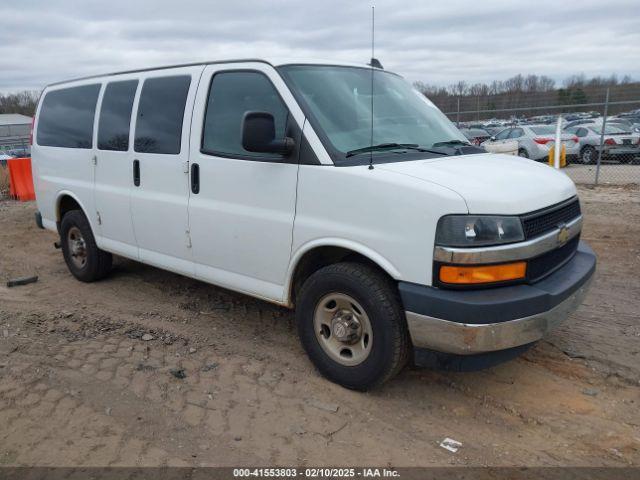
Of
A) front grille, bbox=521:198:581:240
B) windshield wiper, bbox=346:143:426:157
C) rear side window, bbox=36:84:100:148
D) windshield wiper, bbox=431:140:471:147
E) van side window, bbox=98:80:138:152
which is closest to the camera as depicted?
front grille, bbox=521:198:581:240

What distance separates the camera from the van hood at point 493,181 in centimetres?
310

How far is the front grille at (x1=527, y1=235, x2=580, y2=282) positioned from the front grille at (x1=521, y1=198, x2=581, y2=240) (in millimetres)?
151

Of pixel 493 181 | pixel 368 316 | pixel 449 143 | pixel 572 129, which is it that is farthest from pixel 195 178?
pixel 572 129

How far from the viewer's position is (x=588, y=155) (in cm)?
1852

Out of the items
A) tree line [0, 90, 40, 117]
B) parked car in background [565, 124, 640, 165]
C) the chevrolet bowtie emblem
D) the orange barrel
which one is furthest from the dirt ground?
tree line [0, 90, 40, 117]

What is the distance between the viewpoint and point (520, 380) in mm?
3869

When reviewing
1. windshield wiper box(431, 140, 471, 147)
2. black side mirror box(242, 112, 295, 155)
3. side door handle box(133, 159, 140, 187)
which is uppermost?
black side mirror box(242, 112, 295, 155)

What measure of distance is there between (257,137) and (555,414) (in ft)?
8.42

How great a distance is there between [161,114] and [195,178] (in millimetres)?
758

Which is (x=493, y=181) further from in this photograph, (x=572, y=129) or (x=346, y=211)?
(x=572, y=129)

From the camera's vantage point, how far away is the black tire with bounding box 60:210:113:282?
19.6ft

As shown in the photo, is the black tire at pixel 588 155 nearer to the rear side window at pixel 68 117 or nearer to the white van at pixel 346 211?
the white van at pixel 346 211

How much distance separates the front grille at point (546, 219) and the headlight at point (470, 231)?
21 cm

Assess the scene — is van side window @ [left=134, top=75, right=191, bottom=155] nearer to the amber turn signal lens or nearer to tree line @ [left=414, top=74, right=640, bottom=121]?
the amber turn signal lens
